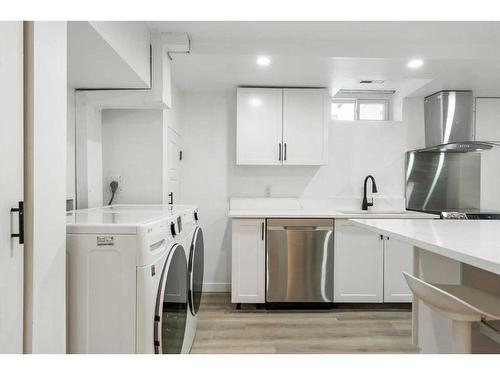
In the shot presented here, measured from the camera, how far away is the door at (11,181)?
746mm

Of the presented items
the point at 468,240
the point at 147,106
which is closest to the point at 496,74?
the point at 468,240

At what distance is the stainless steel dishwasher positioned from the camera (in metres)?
2.79

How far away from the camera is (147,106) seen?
2.23 meters

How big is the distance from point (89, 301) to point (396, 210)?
309cm

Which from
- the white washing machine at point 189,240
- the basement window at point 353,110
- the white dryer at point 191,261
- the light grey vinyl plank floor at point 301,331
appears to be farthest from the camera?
the basement window at point 353,110

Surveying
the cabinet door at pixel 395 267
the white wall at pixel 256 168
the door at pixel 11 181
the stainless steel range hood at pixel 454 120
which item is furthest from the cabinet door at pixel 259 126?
the door at pixel 11 181

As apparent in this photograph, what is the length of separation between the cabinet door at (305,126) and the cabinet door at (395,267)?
1017 mm

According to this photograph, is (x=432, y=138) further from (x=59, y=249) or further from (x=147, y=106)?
(x=59, y=249)

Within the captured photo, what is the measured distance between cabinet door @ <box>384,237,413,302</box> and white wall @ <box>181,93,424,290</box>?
72 centimetres

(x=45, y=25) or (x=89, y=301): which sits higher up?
(x=45, y=25)

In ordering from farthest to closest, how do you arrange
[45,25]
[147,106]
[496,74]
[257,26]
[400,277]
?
[400,277] < [496,74] < [147,106] < [257,26] < [45,25]

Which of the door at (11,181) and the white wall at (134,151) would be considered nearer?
the door at (11,181)

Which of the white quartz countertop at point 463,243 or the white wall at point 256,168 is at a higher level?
the white wall at point 256,168

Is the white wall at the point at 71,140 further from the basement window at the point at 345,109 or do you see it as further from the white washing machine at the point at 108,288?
the basement window at the point at 345,109
